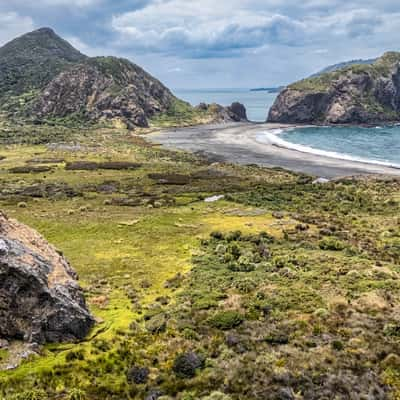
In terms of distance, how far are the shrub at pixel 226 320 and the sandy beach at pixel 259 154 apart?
7596 centimetres

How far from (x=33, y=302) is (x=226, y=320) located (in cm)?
1172

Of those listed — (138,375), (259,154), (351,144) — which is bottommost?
(138,375)

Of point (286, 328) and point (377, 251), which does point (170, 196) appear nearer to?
point (377, 251)

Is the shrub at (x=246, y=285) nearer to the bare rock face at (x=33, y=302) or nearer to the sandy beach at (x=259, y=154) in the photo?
the bare rock face at (x=33, y=302)

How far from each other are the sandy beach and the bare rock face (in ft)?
270

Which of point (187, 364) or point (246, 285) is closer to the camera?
point (187, 364)

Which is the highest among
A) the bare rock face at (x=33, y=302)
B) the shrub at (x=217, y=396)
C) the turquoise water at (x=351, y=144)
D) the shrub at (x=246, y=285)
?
the turquoise water at (x=351, y=144)

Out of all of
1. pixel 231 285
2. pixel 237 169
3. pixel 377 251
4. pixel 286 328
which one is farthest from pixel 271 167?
pixel 286 328

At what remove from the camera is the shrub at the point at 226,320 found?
88.9ft

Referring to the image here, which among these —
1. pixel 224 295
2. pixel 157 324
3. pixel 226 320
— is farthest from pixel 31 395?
pixel 224 295

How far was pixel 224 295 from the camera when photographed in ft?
105

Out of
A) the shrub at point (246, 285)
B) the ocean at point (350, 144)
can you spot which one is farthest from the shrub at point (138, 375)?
the ocean at point (350, 144)

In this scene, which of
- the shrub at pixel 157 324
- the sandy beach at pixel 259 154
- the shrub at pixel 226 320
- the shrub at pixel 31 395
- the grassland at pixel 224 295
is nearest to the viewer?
the shrub at pixel 31 395

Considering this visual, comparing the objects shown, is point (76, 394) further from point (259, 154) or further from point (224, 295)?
point (259, 154)
